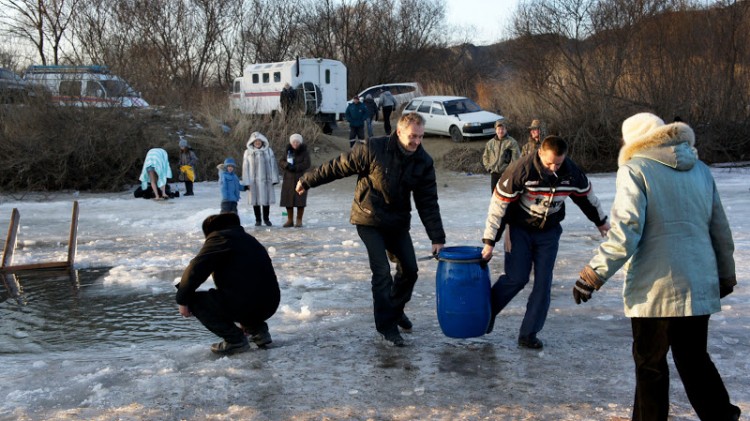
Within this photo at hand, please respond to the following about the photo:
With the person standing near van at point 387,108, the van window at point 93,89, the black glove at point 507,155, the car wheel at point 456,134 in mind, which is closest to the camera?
the black glove at point 507,155

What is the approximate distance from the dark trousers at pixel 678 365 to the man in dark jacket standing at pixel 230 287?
2.82 m

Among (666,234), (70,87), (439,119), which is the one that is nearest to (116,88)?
(70,87)

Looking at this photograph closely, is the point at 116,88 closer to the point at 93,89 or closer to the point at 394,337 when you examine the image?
the point at 93,89

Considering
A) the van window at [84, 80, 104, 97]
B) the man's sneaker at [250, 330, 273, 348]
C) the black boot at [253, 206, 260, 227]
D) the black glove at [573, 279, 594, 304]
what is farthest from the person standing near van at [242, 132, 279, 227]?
the van window at [84, 80, 104, 97]

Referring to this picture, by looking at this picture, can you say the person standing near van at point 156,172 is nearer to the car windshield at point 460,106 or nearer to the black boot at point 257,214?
the black boot at point 257,214

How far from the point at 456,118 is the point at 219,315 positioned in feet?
68.5

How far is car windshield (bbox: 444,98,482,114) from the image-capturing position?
26.2 metres

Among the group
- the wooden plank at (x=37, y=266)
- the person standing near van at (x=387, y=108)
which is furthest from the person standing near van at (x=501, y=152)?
the person standing near van at (x=387, y=108)

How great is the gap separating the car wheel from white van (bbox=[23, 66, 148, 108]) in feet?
34.1

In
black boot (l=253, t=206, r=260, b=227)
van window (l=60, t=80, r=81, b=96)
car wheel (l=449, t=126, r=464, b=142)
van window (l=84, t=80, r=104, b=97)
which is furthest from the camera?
car wheel (l=449, t=126, r=464, b=142)

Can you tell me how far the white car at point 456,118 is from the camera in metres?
25.2

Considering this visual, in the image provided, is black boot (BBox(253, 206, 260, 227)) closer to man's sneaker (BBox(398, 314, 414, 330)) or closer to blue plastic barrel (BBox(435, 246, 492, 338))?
man's sneaker (BBox(398, 314, 414, 330))

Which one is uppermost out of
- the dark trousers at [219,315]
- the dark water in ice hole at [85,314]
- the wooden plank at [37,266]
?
the dark trousers at [219,315]

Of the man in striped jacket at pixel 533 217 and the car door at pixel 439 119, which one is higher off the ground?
the car door at pixel 439 119
